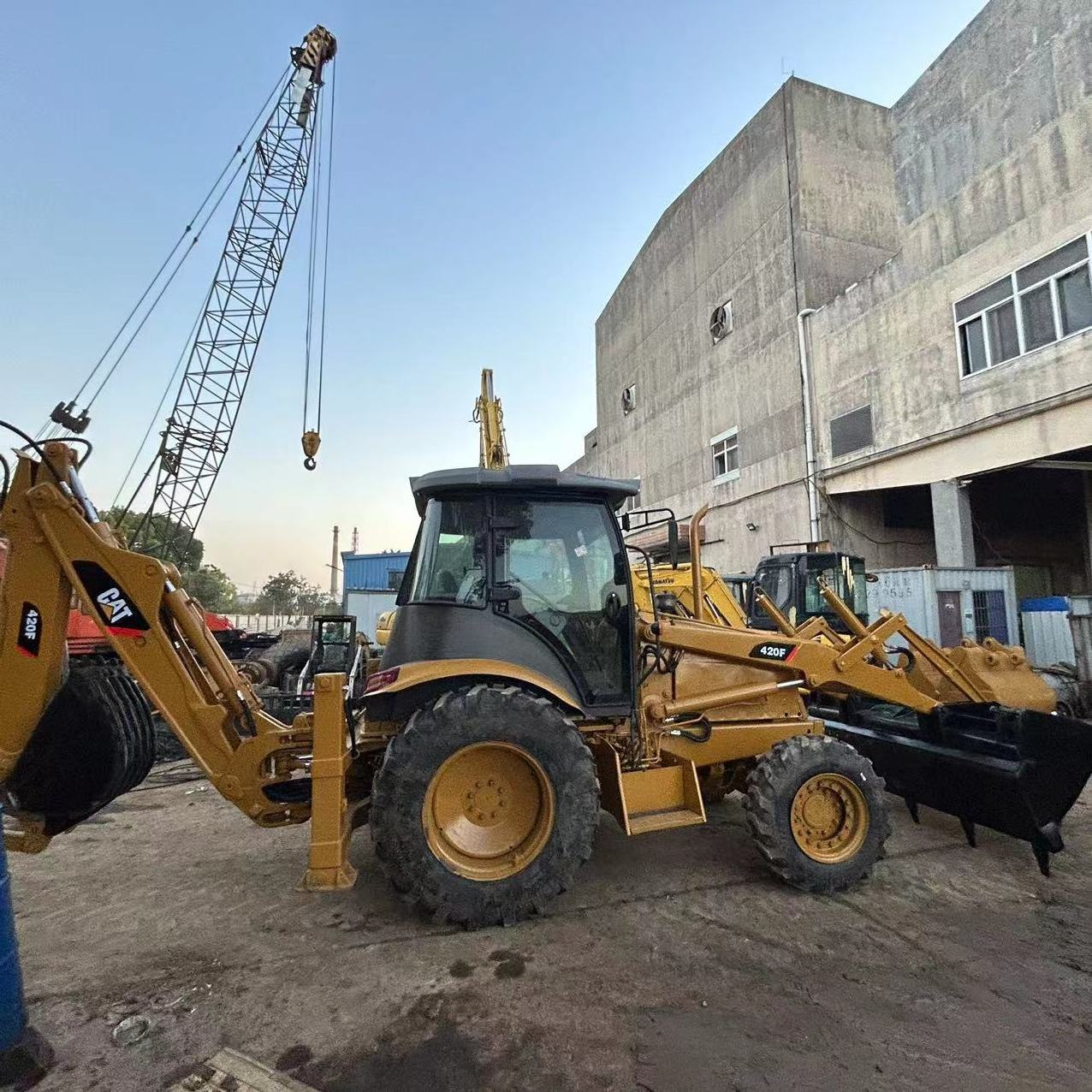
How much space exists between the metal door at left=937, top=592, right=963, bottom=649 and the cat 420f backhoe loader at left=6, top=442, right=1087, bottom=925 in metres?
8.66

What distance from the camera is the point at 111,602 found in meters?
3.19

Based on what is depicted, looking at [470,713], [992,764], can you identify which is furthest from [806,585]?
[470,713]

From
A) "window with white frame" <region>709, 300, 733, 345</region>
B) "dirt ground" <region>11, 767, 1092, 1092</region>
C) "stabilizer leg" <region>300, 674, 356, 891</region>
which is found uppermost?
"window with white frame" <region>709, 300, 733, 345</region>

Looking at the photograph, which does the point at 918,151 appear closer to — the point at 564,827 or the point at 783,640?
the point at 783,640

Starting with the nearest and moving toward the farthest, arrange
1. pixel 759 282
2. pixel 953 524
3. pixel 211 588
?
pixel 953 524
pixel 759 282
pixel 211 588

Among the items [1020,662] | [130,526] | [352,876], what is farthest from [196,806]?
[130,526]

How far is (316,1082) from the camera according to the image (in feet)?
7.59

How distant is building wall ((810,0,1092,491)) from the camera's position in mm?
10562

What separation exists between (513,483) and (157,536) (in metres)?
28.7

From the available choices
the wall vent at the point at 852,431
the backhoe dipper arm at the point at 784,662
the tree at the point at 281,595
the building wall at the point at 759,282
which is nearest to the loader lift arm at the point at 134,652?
the backhoe dipper arm at the point at 784,662

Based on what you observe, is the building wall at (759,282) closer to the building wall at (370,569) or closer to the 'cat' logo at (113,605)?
the building wall at (370,569)

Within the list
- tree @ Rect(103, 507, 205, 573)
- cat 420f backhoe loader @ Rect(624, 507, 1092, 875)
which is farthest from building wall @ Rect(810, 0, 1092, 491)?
tree @ Rect(103, 507, 205, 573)

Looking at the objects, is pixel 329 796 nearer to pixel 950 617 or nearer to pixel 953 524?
pixel 950 617

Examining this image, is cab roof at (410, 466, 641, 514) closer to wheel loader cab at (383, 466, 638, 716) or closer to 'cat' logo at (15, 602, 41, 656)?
wheel loader cab at (383, 466, 638, 716)
